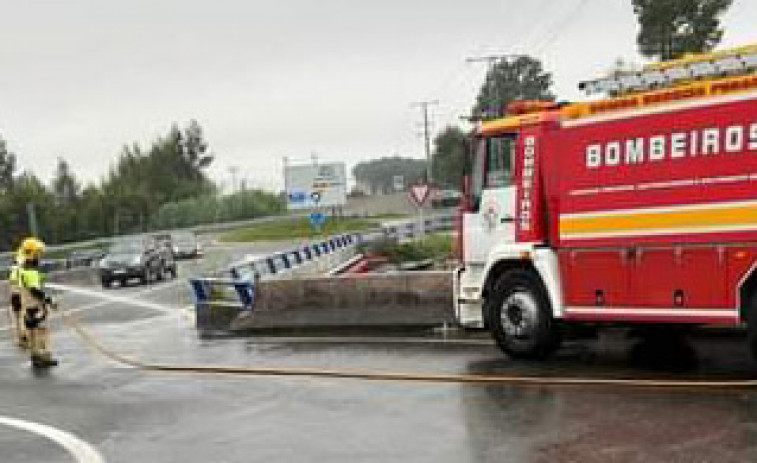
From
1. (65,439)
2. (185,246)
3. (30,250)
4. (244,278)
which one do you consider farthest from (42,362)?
(185,246)

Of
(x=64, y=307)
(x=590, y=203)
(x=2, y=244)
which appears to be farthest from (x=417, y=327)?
(x=2, y=244)

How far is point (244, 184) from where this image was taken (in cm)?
12369

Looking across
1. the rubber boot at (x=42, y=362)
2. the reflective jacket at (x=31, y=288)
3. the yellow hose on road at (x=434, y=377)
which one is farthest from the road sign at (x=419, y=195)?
the rubber boot at (x=42, y=362)

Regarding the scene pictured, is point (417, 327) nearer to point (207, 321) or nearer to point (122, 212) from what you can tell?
point (207, 321)

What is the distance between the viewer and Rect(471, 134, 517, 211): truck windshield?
12.5 meters

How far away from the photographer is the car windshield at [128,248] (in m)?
39.8

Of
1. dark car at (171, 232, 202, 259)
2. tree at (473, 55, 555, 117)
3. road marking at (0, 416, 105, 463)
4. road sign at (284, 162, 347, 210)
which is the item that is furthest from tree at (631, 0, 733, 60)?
road marking at (0, 416, 105, 463)

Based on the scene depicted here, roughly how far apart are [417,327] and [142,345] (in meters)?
4.67

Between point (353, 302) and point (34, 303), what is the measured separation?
5.02m

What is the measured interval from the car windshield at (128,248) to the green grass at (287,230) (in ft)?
94.6

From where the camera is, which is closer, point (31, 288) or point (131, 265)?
point (31, 288)

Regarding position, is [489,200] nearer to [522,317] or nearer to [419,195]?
[522,317]

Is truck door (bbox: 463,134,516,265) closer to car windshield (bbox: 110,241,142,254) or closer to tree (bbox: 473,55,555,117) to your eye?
car windshield (bbox: 110,241,142,254)

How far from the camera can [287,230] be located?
268 feet
